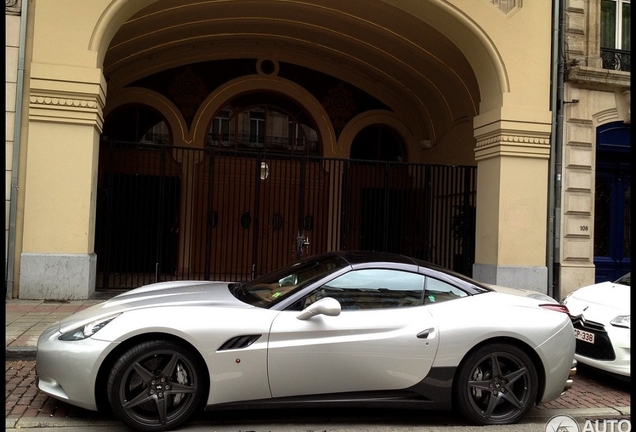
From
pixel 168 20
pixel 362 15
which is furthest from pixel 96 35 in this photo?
pixel 362 15

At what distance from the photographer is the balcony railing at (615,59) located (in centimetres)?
1141

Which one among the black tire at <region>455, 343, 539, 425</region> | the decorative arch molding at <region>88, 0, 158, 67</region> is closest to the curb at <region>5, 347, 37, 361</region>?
the black tire at <region>455, 343, 539, 425</region>

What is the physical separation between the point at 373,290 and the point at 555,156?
7.59m

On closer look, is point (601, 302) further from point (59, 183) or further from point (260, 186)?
point (260, 186)

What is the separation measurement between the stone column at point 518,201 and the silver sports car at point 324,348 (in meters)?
5.47

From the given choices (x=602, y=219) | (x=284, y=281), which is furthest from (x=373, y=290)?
(x=602, y=219)

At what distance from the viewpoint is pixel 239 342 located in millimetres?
4180

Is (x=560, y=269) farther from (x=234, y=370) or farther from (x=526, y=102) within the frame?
(x=234, y=370)

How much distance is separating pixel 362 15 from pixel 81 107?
624 centimetres

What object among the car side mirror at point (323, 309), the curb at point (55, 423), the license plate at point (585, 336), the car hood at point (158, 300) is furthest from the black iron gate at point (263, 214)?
the curb at point (55, 423)

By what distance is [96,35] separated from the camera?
896 cm

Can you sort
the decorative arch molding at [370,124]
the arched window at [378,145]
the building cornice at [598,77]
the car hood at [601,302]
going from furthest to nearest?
→ the arched window at [378,145] < the decorative arch molding at [370,124] < the building cornice at [598,77] < the car hood at [601,302]

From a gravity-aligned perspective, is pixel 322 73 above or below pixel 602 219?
above

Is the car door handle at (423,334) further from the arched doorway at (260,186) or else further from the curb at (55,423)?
the arched doorway at (260,186)
